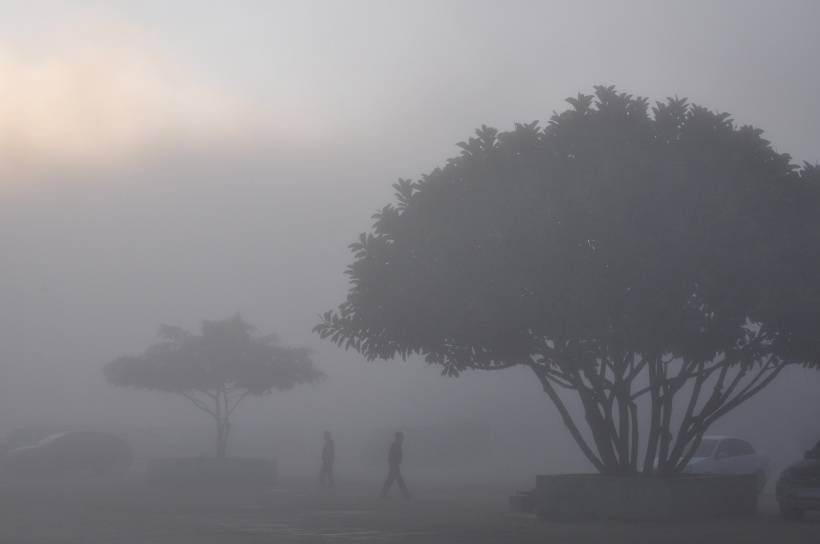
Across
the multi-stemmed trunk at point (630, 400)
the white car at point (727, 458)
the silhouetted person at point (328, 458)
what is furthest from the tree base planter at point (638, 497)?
the silhouetted person at point (328, 458)

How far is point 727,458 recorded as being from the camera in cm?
3253

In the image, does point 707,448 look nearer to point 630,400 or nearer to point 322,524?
point 630,400

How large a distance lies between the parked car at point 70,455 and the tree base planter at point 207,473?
27.8 feet

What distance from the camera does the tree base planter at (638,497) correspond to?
23.2m

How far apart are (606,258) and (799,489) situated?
239 inches

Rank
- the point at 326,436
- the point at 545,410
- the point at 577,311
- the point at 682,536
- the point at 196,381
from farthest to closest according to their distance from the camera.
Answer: the point at 545,410, the point at 196,381, the point at 326,436, the point at 577,311, the point at 682,536

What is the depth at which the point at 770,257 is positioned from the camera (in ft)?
72.6

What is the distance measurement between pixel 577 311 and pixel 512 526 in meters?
4.22

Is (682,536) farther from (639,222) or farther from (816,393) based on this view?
(816,393)

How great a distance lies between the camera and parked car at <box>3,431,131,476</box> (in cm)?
5056

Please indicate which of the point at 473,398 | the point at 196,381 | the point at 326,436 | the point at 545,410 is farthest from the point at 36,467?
the point at 473,398

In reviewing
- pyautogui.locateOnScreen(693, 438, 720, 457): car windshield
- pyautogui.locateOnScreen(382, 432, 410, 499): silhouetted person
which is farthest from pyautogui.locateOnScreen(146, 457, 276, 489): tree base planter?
pyautogui.locateOnScreen(693, 438, 720, 457): car windshield

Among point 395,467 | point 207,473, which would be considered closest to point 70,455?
point 207,473

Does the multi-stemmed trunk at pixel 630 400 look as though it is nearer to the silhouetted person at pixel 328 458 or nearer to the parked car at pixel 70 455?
the silhouetted person at pixel 328 458
